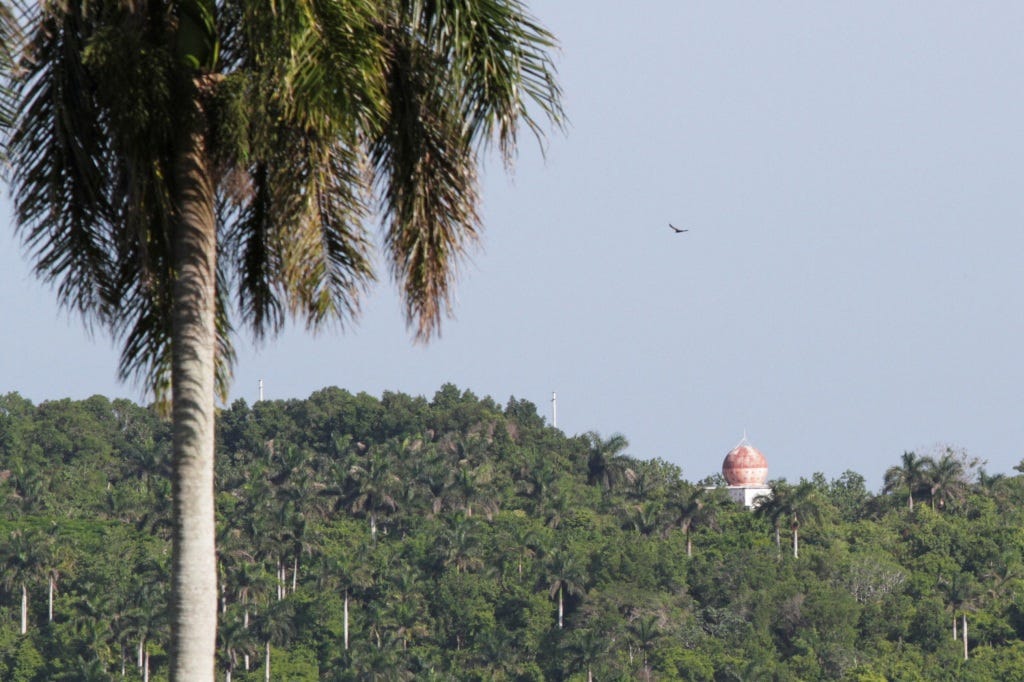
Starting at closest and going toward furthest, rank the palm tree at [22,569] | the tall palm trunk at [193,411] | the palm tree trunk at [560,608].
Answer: the tall palm trunk at [193,411] → the palm tree at [22,569] → the palm tree trunk at [560,608]

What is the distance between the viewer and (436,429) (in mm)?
163250

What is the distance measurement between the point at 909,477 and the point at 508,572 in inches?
1275

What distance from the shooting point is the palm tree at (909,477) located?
5413 inches

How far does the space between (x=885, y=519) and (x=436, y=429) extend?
139ft

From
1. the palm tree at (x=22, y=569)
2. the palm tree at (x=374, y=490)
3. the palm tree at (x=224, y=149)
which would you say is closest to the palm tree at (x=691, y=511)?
the palm tree at (x=374, y=490)

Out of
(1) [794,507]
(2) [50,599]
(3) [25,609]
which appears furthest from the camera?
(1) [794,507]

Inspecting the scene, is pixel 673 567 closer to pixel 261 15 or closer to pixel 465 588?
pixel 465 588

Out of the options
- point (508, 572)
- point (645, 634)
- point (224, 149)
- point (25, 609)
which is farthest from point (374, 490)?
point (224, 149)

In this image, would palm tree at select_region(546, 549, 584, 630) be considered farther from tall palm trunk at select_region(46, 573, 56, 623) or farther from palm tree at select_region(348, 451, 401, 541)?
tall palm trunk at select_region(46, 573, 56, 623)

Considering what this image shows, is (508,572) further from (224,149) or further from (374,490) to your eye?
(224,149)

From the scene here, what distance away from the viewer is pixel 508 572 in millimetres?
122188

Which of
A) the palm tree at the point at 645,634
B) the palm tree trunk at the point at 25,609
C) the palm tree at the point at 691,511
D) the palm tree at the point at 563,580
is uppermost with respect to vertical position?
the palm tree at the point at 691,511

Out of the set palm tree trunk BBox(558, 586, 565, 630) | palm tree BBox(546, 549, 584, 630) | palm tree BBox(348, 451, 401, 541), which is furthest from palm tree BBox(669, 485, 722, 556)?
palm tree BBox(348, 451, 401, 541)

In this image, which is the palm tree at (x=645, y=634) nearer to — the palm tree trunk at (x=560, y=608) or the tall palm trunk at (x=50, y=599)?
the palm tree trunk at (x=560, y=608)
